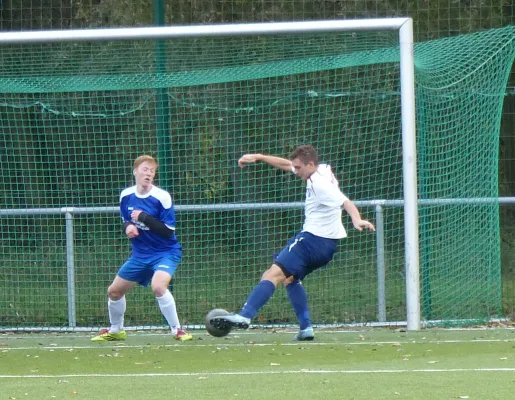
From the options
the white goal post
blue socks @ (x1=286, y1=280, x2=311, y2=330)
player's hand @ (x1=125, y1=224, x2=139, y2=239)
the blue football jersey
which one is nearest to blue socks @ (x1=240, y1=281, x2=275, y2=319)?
blue socks @ (x1=286, y1=280, x2=311, y2=330)

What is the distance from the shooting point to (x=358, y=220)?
9.62 metres

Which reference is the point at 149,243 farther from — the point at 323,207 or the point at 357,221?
the point at 357,221

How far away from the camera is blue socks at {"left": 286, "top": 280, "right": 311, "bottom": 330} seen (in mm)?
10320

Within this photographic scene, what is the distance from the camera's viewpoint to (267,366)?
8656 mm

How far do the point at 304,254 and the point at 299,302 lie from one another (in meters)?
0.50

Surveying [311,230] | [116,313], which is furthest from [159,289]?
[311,230]

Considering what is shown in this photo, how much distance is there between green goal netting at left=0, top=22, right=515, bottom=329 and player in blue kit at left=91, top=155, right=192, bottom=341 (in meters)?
1.49

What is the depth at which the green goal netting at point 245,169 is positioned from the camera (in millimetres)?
11516

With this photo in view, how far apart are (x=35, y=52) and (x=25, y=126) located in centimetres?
97

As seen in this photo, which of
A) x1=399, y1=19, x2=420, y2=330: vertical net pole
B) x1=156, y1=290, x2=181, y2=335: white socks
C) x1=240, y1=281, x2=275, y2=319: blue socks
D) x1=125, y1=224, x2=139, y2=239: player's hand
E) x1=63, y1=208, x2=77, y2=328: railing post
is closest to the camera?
x1=240, y1=281, x2=275, y2=319: blue socks

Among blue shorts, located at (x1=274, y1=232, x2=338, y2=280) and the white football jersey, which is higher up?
the white football jersey

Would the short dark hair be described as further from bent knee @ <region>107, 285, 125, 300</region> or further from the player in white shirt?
bent knee @ <region>107, 285, 125, 300</region>

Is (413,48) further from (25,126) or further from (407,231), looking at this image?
(25,126)

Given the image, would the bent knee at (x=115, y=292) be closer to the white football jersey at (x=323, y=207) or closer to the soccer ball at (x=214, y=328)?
the soccer ball at (x=214, y=328)
